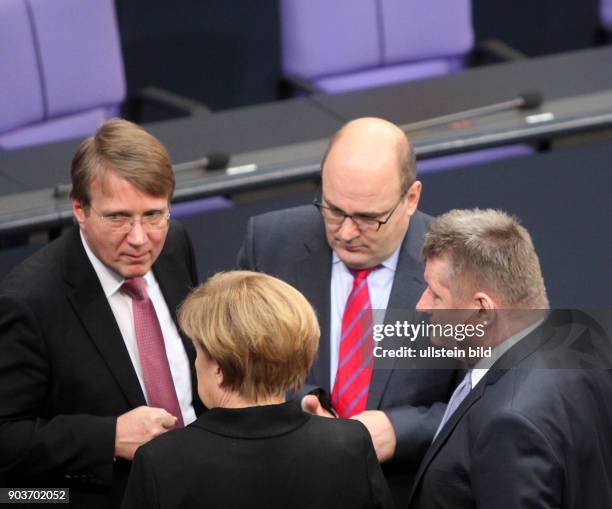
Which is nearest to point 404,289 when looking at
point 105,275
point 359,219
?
point 359,219

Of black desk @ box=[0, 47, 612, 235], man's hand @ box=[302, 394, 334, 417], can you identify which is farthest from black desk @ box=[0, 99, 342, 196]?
man's hand @ box=[302, 394, 334, 417]

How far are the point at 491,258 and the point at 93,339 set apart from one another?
0.81m

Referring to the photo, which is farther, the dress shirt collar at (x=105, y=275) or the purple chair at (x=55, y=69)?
the purple chair at (x=55, y=69)

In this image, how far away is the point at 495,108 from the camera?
3.79m

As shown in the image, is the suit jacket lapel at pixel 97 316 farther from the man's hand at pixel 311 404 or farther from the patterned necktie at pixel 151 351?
the man's hand at pixel 311 404

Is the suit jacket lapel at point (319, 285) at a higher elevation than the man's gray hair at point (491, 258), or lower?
lower

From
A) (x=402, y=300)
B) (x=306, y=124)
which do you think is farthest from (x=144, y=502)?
(x=306, y=124)

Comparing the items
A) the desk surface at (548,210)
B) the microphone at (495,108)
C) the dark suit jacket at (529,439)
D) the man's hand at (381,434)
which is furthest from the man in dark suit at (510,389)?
the microphone at (495,108)

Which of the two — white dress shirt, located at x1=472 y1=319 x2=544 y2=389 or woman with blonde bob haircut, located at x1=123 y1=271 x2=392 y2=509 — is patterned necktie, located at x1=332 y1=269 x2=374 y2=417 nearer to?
white dress shirt, located at x1=472 y1=319 x2=544 y2=389

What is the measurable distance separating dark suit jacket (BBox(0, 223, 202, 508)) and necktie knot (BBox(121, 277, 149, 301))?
8cm

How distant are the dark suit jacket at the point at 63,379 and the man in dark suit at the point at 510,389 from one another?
24.9 inches

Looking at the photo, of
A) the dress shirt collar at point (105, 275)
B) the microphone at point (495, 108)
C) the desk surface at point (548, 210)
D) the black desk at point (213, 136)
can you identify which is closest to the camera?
the dress shirt collar at point (105, 275)

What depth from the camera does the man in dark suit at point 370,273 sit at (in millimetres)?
2477

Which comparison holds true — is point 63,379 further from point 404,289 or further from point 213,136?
point 213,136
